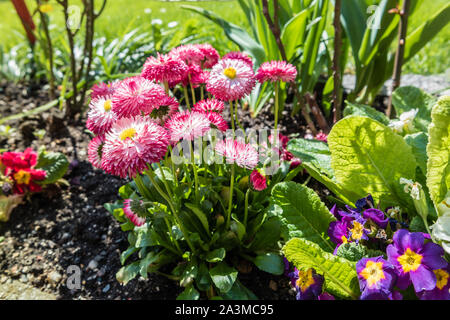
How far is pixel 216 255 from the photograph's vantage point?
1.30 m

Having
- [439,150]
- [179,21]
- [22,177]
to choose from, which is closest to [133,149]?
[439,150]

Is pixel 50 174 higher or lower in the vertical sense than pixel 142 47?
lower

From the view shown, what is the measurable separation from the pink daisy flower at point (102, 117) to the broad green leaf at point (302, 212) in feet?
1.92

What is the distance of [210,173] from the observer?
1536 mm

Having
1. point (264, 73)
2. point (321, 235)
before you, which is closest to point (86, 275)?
point (321, 235)

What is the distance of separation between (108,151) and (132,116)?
137 millimetres

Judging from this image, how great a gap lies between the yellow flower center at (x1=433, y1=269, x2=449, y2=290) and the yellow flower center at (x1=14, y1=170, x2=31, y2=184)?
5.78ft

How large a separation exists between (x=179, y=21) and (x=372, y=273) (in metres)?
3.38

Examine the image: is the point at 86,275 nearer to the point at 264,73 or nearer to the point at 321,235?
the point at 321,235

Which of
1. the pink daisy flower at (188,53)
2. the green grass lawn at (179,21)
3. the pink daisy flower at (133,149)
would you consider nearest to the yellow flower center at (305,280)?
the pink daisy flower at (133,149)

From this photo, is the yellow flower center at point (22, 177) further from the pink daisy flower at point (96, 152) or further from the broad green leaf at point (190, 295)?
the broad green leaf at point (190, 295)

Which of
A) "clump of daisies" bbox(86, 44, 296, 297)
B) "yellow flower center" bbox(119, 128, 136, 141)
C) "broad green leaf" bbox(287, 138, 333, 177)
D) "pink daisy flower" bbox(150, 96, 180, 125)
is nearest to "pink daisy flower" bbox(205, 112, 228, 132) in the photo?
"clump of daisies" bbox(86, 44, 296, 297)

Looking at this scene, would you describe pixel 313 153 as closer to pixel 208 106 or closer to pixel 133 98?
pixel 208 106

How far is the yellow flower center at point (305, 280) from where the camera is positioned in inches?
44.9
